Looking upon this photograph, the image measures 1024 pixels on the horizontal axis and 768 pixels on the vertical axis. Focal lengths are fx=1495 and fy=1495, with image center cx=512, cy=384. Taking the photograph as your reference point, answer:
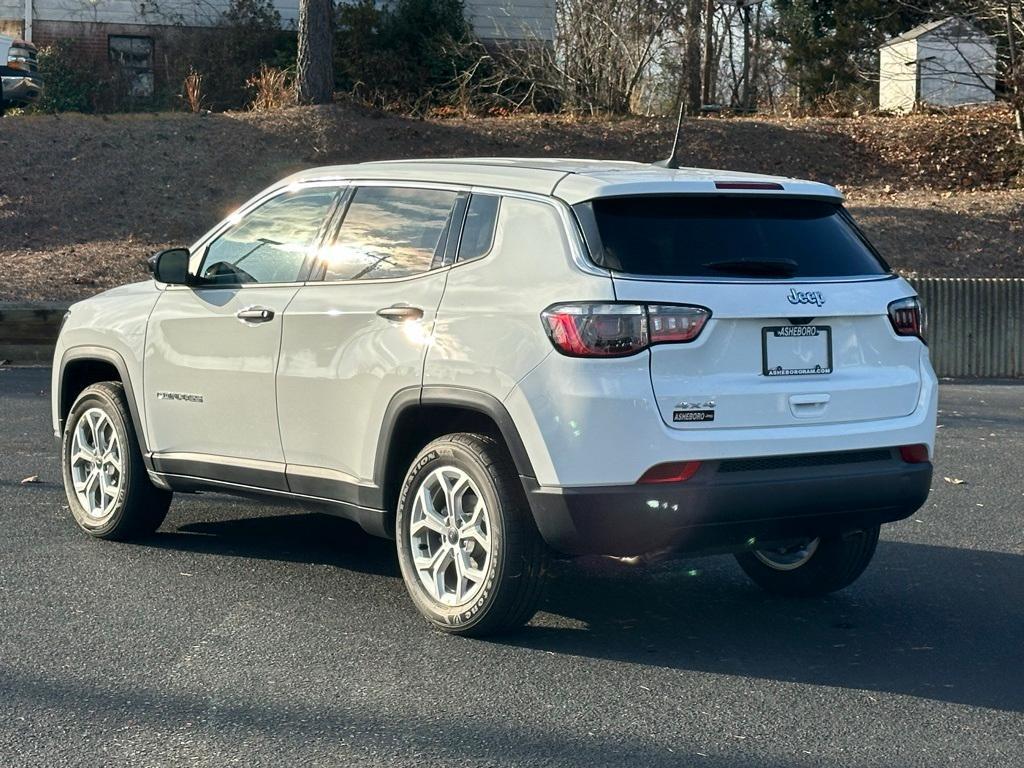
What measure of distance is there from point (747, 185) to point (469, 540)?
5.60 ft

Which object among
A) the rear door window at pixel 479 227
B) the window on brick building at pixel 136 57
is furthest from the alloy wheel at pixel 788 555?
the window on brick building at pixel 136 57

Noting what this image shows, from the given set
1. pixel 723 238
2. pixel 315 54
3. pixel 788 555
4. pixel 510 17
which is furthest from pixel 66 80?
pixel 723 238

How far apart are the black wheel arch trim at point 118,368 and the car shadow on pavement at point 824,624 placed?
205 centimetres

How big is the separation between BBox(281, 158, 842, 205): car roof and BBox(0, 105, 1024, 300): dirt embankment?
11667 millimetres

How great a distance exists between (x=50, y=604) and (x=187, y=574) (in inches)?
28.8

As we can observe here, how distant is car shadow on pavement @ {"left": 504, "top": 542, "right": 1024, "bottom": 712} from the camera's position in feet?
17.6

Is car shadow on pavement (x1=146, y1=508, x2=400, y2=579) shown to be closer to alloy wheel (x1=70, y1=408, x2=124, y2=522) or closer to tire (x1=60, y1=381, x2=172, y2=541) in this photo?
tire (x1=60, y1=381, x2=172, y2=541)

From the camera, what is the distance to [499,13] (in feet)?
108

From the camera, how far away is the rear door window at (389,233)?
5945mm

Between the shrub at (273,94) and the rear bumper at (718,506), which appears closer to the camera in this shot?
the rear bumper at (718,506)

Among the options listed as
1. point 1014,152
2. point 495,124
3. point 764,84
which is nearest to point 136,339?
point 495,124

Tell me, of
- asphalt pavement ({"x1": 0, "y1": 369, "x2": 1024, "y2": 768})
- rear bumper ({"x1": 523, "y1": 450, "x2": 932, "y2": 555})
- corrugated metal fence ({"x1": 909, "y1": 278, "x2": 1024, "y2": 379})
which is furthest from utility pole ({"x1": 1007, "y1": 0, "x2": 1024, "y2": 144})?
rear bumper ({"x1": 523, "y1": 450, "x2": 932, "y2": 555})

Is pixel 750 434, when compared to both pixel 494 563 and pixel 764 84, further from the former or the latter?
pixel 764 84

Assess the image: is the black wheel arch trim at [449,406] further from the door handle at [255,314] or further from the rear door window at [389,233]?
the door handle at [255,314]
